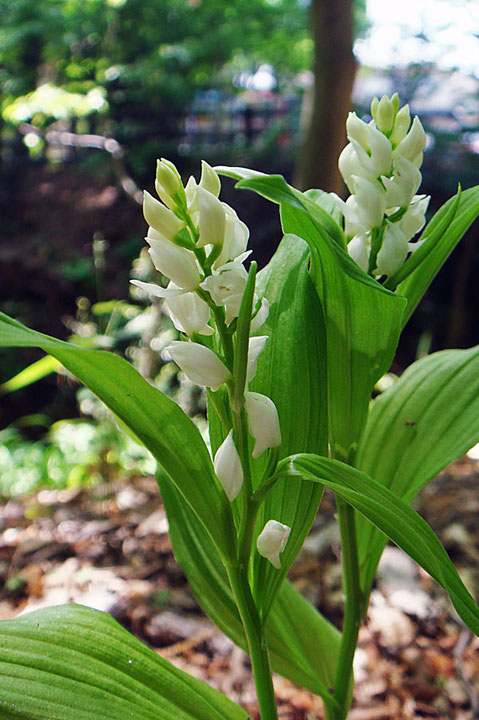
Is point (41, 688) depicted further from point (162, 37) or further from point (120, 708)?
point (162, 37)

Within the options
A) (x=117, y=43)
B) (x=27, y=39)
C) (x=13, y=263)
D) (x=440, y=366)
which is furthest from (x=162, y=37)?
(x=440, y=366)

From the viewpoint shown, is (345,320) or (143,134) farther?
(143,134)

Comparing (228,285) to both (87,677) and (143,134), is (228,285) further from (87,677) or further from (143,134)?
(143,134)

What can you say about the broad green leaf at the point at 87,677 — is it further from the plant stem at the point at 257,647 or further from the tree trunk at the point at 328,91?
the tree trunk at the point at 328,91

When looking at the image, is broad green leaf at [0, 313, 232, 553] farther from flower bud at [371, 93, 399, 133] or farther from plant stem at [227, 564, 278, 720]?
flower bud at [371, 93, 399, 133]

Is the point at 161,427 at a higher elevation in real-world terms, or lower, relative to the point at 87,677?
higher

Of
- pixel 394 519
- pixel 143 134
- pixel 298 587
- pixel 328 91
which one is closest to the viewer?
pixel 394 519

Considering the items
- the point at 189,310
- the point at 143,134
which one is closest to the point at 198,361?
the point at 189,310
